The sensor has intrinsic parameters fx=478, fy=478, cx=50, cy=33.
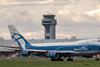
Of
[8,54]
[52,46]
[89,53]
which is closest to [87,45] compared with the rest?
[89,53]

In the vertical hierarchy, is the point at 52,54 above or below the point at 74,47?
below

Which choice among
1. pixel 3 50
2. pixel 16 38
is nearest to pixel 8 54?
pixel 3 50

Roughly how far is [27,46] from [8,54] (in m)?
61.5

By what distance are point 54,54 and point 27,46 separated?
960cm

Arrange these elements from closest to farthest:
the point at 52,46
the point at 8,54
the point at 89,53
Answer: the point at 89,53
the point at 52,46
the point at 8,54

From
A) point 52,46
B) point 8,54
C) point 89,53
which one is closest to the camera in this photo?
point 89,53

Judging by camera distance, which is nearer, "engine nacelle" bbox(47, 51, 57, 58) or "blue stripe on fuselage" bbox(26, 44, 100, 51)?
"blue stripe on fuselage" bbox(26, 44, 100, 51)

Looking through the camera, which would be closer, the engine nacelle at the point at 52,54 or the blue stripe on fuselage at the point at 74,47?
the blue stripe on fuselage at the point at 74,47

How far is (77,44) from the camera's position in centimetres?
10269

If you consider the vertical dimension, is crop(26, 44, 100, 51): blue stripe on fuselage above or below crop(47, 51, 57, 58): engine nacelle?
above

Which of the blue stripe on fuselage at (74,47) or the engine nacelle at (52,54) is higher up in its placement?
the blue stripe on fuselage at (74,47)

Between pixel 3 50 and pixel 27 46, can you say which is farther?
pixel 3 50

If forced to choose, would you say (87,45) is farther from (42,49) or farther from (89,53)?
(42,49)

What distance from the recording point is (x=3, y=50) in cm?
17438
